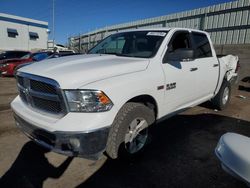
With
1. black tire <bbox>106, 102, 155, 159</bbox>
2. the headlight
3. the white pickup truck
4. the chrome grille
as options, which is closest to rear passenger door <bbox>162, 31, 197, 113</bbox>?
the white pickup truck

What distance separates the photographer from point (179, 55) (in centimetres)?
349

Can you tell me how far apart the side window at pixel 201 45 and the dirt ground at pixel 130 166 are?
1.56 metres

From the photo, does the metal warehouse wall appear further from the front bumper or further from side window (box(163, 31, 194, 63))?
the front bumper

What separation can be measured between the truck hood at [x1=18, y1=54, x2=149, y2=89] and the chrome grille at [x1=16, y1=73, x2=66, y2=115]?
7cm

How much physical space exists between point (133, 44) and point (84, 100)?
77.6 inches

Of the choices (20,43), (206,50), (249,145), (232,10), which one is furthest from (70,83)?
(20,43)

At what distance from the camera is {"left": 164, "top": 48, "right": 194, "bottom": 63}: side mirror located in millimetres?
3465

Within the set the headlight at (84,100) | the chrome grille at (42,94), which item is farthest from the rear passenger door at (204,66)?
the chrome grille at (42,94)

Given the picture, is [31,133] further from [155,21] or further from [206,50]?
[155,21]

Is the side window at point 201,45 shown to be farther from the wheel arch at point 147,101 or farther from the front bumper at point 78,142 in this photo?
the front bumper at point 78,142

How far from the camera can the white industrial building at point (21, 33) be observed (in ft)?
109

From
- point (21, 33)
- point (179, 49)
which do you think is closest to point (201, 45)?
point (179, 49)

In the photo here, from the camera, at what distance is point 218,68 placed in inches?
201

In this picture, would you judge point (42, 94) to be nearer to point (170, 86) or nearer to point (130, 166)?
point (130, 166)
